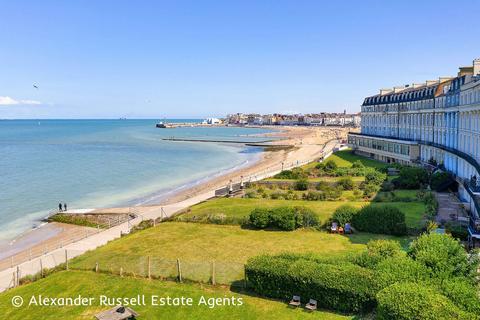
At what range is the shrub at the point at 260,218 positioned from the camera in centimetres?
2775

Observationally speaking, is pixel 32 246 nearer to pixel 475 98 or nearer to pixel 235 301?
pixel 235 301

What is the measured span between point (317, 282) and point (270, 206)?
60.4 feet

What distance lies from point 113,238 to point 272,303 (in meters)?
16.5

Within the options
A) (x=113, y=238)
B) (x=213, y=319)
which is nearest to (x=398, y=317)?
(x=213, y=319)

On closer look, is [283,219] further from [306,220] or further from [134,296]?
[134,296]

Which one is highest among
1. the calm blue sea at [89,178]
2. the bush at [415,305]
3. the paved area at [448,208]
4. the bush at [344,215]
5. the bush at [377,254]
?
the bush at [415,305]

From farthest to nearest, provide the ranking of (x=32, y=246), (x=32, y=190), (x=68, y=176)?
(x=68, y=176)
(x=32, y=190)
(x=32, y=246)

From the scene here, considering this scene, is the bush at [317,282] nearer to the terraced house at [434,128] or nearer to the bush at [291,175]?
the terraced house at [434,128]

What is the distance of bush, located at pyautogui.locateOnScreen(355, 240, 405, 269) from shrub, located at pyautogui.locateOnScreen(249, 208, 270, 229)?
10.2 metres

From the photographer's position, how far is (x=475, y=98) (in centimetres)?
3247

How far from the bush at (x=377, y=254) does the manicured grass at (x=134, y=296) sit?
242 centimetres

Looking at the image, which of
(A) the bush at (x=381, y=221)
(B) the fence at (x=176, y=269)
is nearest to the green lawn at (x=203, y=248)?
(B) the fence at (x=176, y=269)

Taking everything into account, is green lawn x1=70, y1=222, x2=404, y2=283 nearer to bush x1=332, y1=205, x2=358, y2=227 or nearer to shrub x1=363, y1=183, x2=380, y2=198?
bush x1=332, y1=205, x2=358, y2=227

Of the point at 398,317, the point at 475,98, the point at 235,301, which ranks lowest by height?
the point at 235,301
